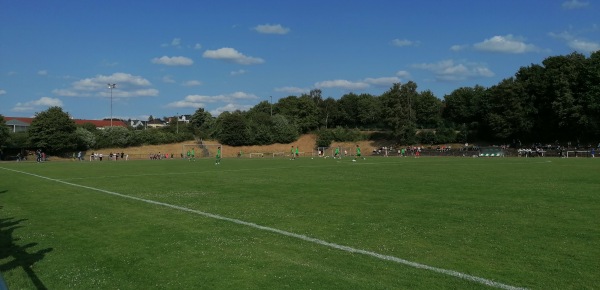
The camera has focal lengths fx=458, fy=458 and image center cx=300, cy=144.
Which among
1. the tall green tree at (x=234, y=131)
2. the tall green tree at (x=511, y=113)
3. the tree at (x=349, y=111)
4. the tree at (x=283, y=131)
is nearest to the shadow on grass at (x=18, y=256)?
the tall green tree at (x=511, y=113)

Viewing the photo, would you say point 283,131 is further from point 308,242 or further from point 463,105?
point 308,242

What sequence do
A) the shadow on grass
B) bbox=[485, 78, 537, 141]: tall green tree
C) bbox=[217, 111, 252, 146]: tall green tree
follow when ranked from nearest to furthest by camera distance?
the shadow on grass < bbox=[485, 78, 537, 141]: tall green tree < bbox=[217, 111, 252, 146]: tall green tree

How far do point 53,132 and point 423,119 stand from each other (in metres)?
80.2

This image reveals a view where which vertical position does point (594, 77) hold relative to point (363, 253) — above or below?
above

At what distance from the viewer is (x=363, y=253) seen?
26.8 feet

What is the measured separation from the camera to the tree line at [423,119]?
251 feet

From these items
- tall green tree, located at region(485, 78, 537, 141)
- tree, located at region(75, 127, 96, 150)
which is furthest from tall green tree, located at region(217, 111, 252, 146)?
tall green tree, located at region(485, 78, 537, 141)

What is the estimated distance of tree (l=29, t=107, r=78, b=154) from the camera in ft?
273

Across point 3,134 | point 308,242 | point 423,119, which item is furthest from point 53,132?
point 308,242

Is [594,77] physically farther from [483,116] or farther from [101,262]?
[101,262]

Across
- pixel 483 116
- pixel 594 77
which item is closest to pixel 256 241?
pixel 594 77

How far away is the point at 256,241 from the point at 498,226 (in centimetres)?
557

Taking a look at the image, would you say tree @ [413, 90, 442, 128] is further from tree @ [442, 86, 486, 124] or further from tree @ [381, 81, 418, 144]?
tree @ [381, 81, 418, 144]

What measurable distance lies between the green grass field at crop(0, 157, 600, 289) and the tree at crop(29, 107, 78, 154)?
247 ft
